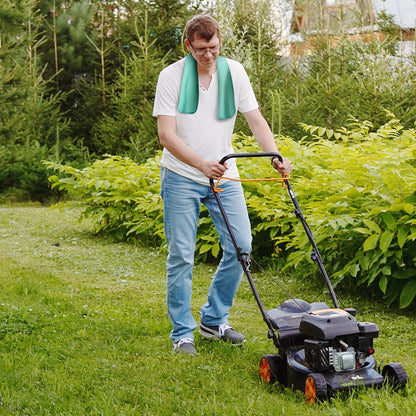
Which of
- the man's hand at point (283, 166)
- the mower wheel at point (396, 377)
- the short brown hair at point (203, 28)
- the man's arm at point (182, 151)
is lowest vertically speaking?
the mower wheel at point (396, 377)

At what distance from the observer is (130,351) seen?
3.94 m

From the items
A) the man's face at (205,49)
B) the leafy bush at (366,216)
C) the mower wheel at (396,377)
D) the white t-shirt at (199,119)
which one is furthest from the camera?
the leafy bush at (366,216)

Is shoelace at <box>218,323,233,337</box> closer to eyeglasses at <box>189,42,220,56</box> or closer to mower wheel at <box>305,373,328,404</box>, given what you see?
mower wheel at <box>305,373,328,404</box>

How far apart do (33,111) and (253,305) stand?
411 inches

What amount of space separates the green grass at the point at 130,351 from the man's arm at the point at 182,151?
3.39ft

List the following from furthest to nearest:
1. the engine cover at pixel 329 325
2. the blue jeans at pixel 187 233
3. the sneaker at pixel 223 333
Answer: the sneaker at pixel 223 333, the blue jeans at pixel 187 233, the engine cover at pixel 329 325

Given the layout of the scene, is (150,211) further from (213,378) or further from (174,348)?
(213,378)

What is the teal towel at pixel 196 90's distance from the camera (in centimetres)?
368

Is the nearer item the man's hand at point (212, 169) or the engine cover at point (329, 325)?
the engine cover at point (329, 325)

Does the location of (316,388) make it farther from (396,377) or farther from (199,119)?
(199,119)

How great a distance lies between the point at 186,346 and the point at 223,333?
304 mm

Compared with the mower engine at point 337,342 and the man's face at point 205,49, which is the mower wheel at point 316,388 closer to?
the mower engine at point 337,342

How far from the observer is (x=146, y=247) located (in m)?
8.09

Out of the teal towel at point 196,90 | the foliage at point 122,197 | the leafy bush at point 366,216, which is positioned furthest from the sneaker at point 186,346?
the foliage at point 122,197
